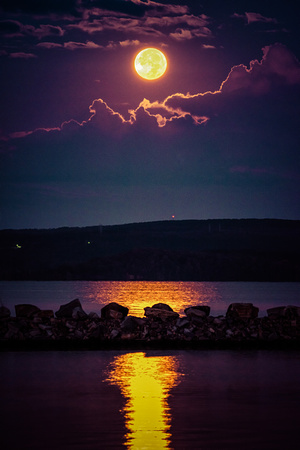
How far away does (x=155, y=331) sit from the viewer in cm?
2517

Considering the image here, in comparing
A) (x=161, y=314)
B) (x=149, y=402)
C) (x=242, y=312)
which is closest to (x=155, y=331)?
(x=161, y=314)

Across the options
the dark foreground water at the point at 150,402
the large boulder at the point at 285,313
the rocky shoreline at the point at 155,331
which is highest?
the large boulder at the point at 285,313

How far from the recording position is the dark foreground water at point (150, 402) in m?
9.56

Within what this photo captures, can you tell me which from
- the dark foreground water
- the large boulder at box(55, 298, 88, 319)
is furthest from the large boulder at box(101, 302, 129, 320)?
the dark foreground water

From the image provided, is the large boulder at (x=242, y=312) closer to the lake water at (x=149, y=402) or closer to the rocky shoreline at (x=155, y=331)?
the rocky shoreline at (x=155, y=331)

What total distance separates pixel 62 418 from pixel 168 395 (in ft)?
10.0

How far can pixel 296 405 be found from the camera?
12195 millimetres

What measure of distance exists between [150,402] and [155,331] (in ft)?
41.5

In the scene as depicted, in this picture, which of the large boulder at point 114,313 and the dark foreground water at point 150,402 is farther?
the large boulder at point 114,313

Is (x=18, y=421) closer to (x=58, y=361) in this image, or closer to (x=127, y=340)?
(x=58, y=361)

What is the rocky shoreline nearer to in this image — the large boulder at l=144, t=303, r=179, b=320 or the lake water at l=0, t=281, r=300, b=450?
the large boulder at l=144, t=303, r=179, b=320

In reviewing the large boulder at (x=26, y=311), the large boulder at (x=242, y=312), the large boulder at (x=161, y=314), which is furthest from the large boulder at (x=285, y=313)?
the large boulder at (x=26, y=311)

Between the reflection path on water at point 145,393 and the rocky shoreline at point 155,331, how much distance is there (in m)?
3.10

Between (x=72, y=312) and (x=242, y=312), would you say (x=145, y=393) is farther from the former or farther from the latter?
(x=72, y=312)
